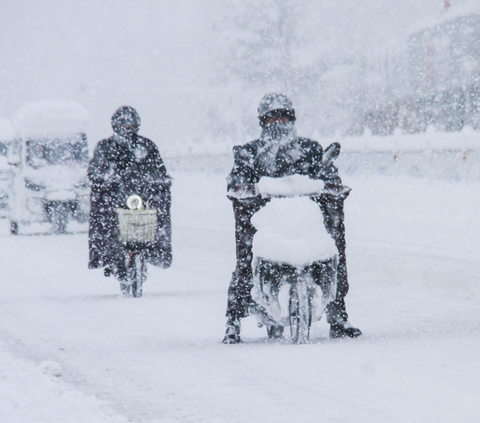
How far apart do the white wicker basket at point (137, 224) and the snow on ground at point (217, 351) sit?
0.64m

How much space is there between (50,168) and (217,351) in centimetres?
1487

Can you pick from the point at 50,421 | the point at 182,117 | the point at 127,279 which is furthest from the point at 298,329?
the point at 182,117

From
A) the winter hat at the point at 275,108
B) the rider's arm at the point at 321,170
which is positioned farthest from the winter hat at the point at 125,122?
the rider's arm at the point at 321,170

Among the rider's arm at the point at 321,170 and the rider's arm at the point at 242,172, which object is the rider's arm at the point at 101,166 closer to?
the rider's arm at the point at 242,172

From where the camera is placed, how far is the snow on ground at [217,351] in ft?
16.9

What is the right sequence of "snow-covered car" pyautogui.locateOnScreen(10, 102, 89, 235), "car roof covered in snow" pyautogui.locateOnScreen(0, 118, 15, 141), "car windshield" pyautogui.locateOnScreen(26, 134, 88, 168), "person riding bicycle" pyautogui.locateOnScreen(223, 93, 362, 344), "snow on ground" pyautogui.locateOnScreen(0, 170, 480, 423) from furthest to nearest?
1. "car roof covered in snow" pyautogui.locateOnScreen(0, 118, 15, 141)
2. "car windshield" pyautogui.locateOnScreen(26, 134, 88, 168)
3. "snow-covered car" pyautogui.locateOnScreen(10, 102, 89, 235)
4. "person riding bicycle" pyautogui.locateOnScreen(223, 93, 362, 344)
5. "snow on ground" pyautogui.locateOnScreen(0, 170, 480, 423)

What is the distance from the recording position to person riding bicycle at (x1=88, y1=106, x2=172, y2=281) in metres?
10.4

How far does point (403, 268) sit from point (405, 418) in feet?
→ 26.1

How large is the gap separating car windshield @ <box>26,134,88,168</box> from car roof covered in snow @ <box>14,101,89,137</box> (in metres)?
0.22

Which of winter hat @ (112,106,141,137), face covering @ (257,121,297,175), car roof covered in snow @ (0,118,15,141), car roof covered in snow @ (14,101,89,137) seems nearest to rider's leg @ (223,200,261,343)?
face covering @ (257,121,297,175)

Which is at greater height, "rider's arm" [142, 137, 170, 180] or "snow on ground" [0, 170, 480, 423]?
"rider's arm" [142, 137, 170, 180]

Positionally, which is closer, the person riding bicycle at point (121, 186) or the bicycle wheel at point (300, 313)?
the bicycle wheel at point (300, 313)

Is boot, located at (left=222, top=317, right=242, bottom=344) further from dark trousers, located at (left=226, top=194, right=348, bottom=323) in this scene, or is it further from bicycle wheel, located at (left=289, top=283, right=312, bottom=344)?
bicycle wheel, located at (left=289, top=283, right=312, bottom=344)

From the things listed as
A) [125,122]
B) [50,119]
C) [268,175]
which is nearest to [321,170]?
[268,175]
